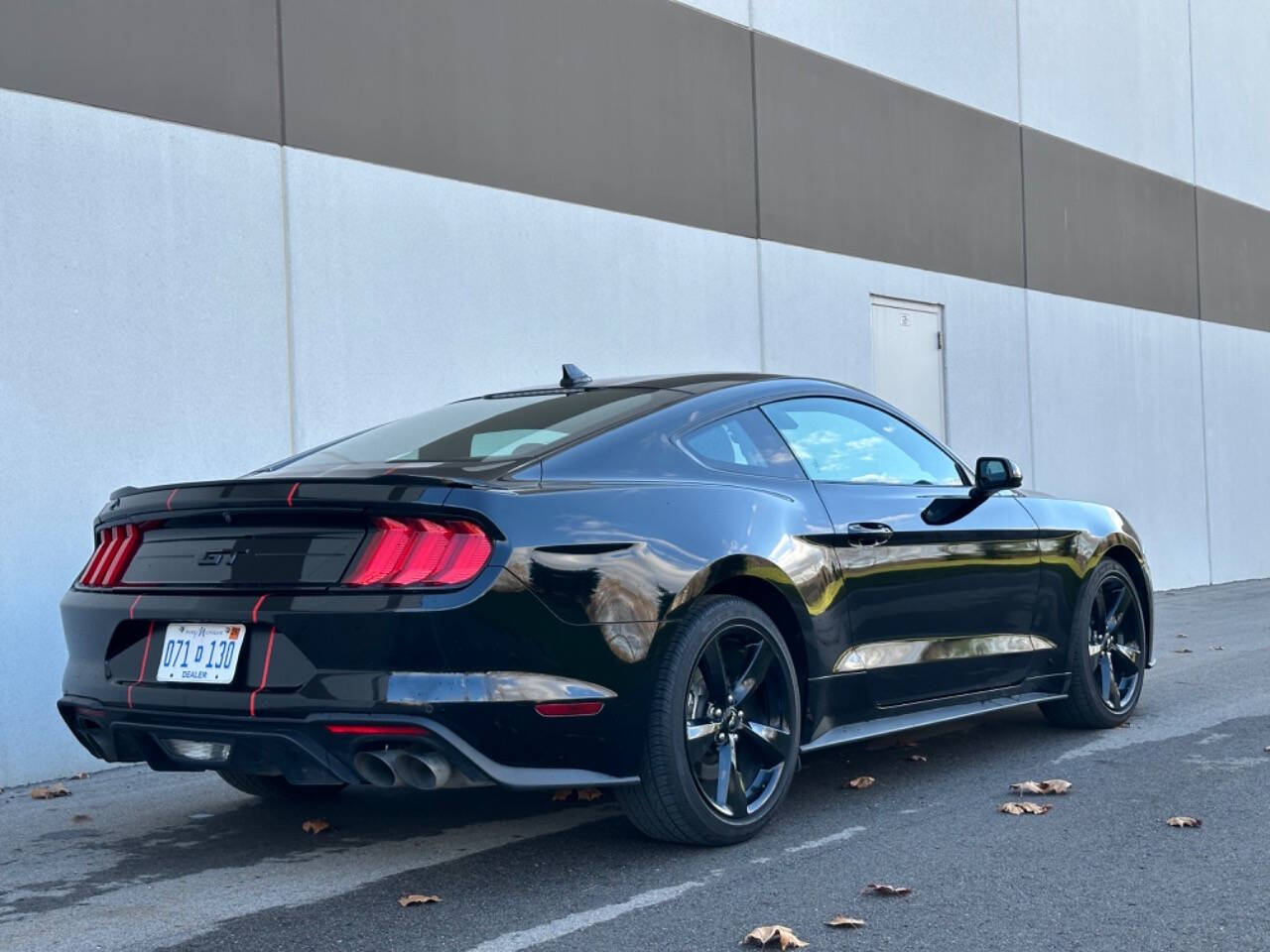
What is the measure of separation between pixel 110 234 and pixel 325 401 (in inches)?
58.7

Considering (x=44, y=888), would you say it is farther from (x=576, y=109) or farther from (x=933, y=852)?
(x=576, y=109)

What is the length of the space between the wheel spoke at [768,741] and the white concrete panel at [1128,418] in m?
10.4

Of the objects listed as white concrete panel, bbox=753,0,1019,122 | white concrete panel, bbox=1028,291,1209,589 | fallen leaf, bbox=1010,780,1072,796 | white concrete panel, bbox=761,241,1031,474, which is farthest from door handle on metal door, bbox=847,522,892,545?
white concrete panel, bbox=1028,291,1209,589

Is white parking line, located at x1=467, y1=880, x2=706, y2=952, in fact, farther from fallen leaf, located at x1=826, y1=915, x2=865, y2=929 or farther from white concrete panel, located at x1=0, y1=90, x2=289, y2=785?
white concrete panel, located at x1=0, y1=90, x2=289, y2=785

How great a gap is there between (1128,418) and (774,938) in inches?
534

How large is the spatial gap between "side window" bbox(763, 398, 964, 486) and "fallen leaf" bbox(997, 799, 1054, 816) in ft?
4.07

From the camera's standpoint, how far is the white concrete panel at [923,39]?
39.8ft

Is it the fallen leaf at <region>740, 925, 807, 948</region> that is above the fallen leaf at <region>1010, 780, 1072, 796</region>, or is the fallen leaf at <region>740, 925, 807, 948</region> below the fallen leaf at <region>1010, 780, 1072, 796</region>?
above

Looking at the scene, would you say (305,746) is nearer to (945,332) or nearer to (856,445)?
(856,445)

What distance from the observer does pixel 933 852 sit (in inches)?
182

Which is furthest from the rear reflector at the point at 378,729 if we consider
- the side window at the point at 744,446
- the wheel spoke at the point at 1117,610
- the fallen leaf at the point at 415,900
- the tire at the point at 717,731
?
the wheel spoke at the point at 1117,610

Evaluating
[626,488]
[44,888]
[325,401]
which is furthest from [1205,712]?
[44,888]

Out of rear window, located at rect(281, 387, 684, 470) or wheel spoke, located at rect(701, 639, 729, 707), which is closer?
wheel spoke, located at rect(701, 639, 729, 707)

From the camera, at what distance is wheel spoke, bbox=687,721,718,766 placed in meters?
4.49
